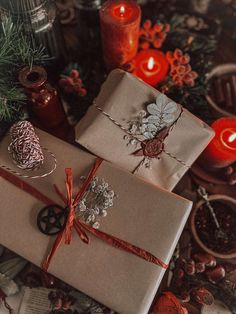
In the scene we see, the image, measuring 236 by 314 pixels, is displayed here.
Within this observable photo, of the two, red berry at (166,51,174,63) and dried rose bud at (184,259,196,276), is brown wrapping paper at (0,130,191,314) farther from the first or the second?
→ red berry at (166,51,174,63)

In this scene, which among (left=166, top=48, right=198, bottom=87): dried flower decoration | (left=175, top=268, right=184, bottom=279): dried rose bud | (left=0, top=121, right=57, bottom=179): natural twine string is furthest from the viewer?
(left=166, top=48, right=198, bottom=87): dried flower decoration

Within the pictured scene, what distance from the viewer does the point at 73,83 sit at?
89cm

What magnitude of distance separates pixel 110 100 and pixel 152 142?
13cm

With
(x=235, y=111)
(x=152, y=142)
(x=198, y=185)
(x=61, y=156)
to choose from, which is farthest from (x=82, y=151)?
(x=235, y=111)

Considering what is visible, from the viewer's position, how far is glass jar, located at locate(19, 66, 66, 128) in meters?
0.75

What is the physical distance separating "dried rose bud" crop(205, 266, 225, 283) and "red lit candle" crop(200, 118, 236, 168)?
0.26 m

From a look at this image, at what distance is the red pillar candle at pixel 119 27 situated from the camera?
2.74ft

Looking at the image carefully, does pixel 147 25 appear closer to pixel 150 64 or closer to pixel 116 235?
pixel 150 64

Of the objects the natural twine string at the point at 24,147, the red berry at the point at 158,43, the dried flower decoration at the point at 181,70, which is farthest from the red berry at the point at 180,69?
the natural twine string at the point at 24,147

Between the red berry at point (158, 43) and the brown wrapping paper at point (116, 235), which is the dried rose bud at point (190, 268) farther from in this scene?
the red berry at point (158, 43)

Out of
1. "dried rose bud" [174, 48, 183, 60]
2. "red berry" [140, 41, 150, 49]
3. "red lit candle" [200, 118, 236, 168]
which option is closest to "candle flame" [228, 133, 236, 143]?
"red lit candle" [200, 118, 236, 168]

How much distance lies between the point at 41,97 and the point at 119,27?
26 cm

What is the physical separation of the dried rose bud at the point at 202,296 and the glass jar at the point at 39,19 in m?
0.69

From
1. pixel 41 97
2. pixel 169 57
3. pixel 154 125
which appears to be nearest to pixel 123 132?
pixel 154 125
